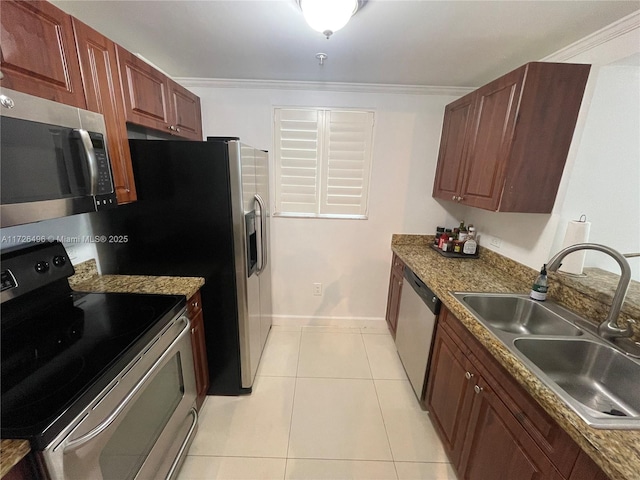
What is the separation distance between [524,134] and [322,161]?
1.49 m

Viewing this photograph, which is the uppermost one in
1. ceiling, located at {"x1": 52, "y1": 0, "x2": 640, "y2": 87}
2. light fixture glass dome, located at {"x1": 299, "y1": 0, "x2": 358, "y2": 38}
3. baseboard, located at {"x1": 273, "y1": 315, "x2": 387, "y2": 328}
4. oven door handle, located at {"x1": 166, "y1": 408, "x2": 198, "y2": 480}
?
ceiling, located at {"x1": 52, "y1": 0, "x2": 640, "y2": 87}

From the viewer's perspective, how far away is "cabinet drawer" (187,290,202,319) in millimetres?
1513

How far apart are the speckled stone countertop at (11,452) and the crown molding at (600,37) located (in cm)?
274

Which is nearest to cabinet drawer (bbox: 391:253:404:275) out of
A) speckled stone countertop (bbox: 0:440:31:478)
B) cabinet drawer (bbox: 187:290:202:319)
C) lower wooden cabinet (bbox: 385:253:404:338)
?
lower wooden cabinet (bbox: 385:253:404:338)

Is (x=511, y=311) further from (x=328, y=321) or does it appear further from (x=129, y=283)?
(x=129, y=283)

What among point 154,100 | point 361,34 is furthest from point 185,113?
point 361,34

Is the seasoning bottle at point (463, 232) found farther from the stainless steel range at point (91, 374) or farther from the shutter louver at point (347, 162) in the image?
the stainless steel range at point (91, 374)

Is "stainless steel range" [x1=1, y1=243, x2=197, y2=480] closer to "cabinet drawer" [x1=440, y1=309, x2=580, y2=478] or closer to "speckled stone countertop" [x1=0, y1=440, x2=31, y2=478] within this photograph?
"speckled stone countertop" [x1=0, y1=440, x2=31, y2=478]

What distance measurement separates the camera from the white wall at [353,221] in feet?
7.45

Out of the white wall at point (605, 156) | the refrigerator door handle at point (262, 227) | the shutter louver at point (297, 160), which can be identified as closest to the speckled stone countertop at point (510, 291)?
the white wall at point (605, 156)

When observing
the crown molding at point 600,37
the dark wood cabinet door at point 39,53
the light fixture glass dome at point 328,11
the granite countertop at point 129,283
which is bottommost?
the granite countertop at point 129,283

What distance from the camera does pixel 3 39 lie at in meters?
0.81

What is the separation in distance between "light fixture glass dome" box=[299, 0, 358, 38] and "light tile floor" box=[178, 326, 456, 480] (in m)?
2.28

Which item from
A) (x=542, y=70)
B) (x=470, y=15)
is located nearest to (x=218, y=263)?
(x=470, y=15)
